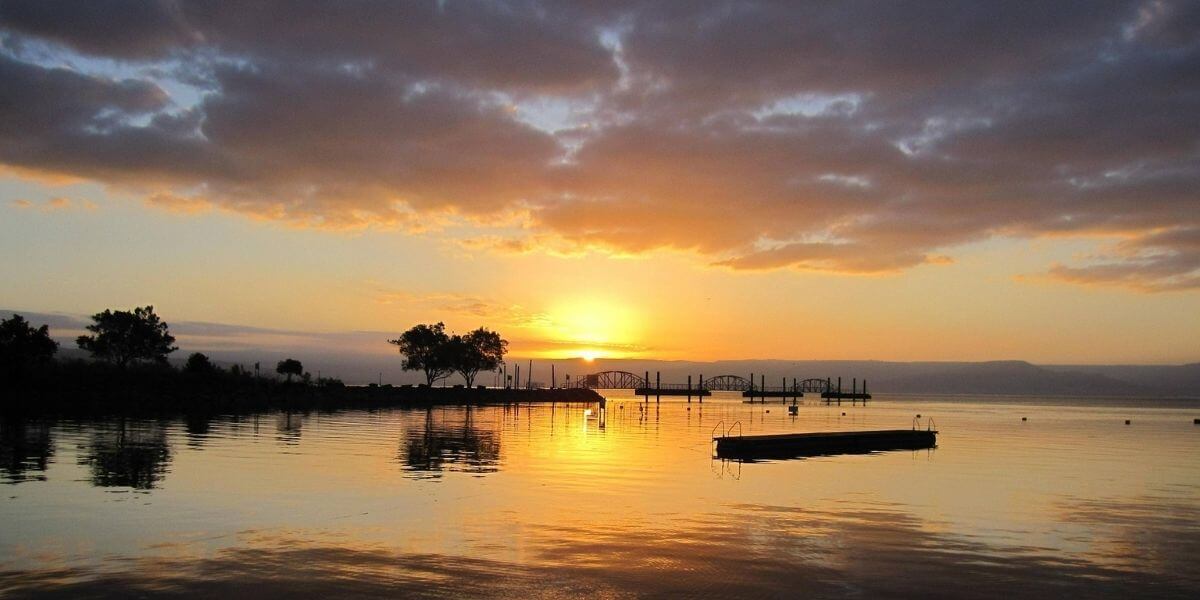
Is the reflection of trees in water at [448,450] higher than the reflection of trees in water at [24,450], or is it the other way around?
the reflection of trees in water at [24,450]

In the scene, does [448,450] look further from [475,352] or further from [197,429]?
[475,352]

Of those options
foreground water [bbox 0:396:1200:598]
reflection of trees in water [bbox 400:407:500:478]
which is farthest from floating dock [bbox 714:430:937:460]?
reflection of trees in water [bbox 400:407:500:478]

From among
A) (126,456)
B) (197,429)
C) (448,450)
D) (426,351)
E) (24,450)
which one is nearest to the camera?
(126,456)

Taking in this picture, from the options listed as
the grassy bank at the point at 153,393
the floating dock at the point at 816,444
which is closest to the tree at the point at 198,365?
the grassy bank at the point at 153,393

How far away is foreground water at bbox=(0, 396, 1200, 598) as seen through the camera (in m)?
17.6

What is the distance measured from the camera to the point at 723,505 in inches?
1166

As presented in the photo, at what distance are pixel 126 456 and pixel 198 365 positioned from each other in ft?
243

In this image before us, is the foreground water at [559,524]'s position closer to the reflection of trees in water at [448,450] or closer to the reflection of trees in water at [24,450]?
the reflection of trees in water at [24,450]

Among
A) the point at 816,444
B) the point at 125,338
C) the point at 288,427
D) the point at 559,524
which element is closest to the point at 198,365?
the point at 125,338

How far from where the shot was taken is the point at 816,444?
5800 cm

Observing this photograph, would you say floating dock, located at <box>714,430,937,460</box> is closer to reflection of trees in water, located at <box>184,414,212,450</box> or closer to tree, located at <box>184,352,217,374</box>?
reflection of trees in water, located at <box>184,414,212,450</box>

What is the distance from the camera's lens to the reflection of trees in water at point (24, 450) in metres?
31.1

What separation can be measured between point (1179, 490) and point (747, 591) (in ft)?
102

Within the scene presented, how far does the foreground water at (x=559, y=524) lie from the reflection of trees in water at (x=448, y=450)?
0.40m
